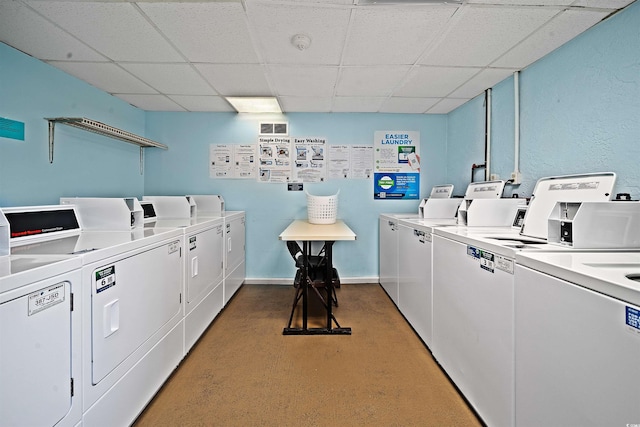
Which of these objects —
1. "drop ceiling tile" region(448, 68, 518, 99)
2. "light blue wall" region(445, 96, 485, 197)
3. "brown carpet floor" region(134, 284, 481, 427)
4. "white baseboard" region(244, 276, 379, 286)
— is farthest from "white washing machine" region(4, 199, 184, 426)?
"light blue wall" region(445, 96, 485, 197)

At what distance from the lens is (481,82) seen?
8.29ft

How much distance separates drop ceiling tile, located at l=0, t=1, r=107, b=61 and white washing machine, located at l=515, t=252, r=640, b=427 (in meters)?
2.93

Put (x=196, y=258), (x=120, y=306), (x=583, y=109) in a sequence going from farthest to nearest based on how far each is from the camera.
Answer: (x=196, y=258) < (x=583, y=109) < (x=120, y=306)

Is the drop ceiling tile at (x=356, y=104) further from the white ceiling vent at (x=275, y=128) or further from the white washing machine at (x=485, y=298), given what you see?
the white washing machine at (x=485, y=298)

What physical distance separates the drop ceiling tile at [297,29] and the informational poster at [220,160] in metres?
1.60

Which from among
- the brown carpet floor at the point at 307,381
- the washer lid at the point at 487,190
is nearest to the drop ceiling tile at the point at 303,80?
the washer lid at the point at 487,190

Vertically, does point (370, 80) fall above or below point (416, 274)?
above

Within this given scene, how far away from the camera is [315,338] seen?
7.22 feet

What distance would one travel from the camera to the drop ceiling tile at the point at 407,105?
3003 mm

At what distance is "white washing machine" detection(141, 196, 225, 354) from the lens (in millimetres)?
1940

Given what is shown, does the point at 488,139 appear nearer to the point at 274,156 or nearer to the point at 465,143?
the point at 465,143

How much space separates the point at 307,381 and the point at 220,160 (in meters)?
2.77

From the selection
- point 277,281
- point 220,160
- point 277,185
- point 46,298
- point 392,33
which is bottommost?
point 277,281

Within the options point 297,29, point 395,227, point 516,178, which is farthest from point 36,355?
point 516,178
